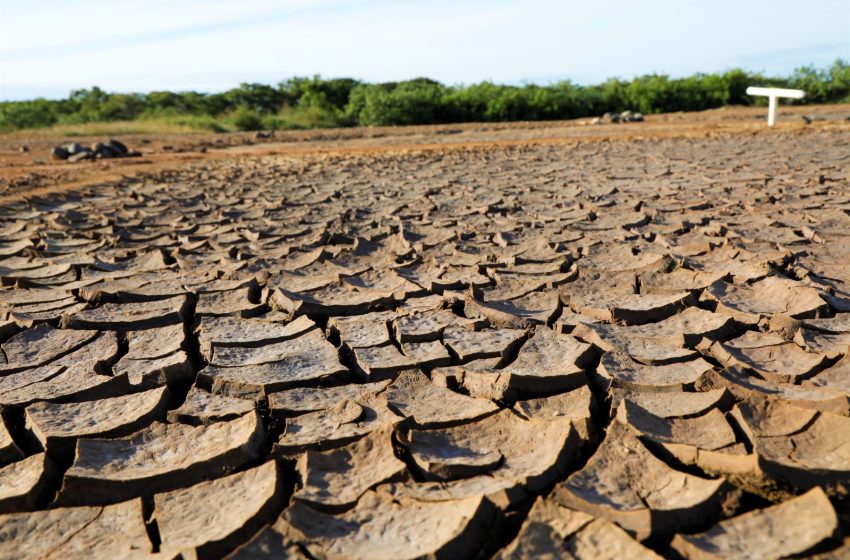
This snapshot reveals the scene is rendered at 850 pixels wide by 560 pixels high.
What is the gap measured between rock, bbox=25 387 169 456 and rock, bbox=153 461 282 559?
39 cm

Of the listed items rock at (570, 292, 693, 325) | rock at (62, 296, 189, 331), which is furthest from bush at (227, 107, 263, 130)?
rock at (570, 292, 693, 325)

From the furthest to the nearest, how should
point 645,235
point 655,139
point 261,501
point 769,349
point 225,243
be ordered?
point 655,139
point 225,243
point 645,235
point 769,349
point 261,501

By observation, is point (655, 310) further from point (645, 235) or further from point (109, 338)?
point (109, 338)

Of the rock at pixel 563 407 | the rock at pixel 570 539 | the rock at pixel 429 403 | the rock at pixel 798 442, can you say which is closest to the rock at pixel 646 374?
the rock at pixel 563 407

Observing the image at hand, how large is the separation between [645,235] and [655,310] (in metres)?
1.47

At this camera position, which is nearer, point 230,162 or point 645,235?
point 645,235

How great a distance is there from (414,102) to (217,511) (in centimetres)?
1880

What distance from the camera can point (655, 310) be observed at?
2.85 meters

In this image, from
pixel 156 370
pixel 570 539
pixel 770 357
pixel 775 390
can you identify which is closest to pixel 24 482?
pixel 156 370

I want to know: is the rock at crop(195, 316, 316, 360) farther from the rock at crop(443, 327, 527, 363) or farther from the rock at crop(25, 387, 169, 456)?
the rock at crop(443, 327, 527, 363)

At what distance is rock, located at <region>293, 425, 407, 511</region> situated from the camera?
164cm

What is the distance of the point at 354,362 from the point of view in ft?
8.20

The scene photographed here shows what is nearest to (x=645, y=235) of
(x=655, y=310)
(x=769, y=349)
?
(x=655, y=310)

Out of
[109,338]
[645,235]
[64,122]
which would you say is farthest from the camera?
[64,122]
